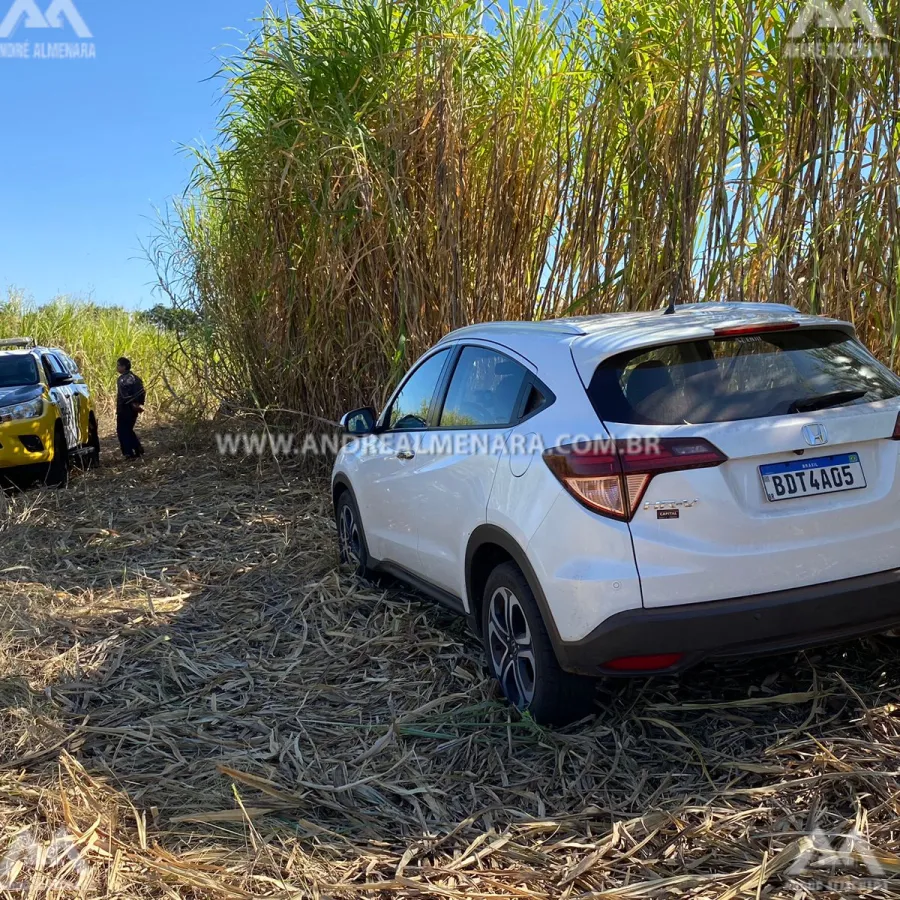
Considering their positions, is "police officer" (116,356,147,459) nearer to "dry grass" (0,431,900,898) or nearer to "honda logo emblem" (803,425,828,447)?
"dry grass" (0,431,900,898)

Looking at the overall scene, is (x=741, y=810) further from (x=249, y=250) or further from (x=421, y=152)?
(x=249, y=250)

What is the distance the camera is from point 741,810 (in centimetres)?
265

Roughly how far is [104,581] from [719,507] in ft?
13.7

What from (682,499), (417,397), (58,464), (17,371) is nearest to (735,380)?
(682,499)

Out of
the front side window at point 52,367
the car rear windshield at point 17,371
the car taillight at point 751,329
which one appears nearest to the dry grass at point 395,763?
the car taillight at point 751,329

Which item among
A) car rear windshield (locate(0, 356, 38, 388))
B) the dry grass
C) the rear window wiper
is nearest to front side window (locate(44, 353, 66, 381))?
car rear windshield (locate(0, 356, 38, 388))

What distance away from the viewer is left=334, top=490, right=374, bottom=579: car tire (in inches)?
199

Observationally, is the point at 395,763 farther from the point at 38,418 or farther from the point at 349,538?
the point at 38,418

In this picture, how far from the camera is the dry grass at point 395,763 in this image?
8.29 feet

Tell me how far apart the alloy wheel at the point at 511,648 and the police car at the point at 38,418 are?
6.38 metres

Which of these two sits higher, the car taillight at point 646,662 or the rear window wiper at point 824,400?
the rear window wiper at point 824,400

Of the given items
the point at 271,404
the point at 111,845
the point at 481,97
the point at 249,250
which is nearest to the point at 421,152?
the point at 481,97

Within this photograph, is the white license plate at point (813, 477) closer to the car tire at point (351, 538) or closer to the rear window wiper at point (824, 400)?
the rear window wiper at point (824, 400)

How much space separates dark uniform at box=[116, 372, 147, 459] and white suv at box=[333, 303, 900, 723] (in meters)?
7.88
